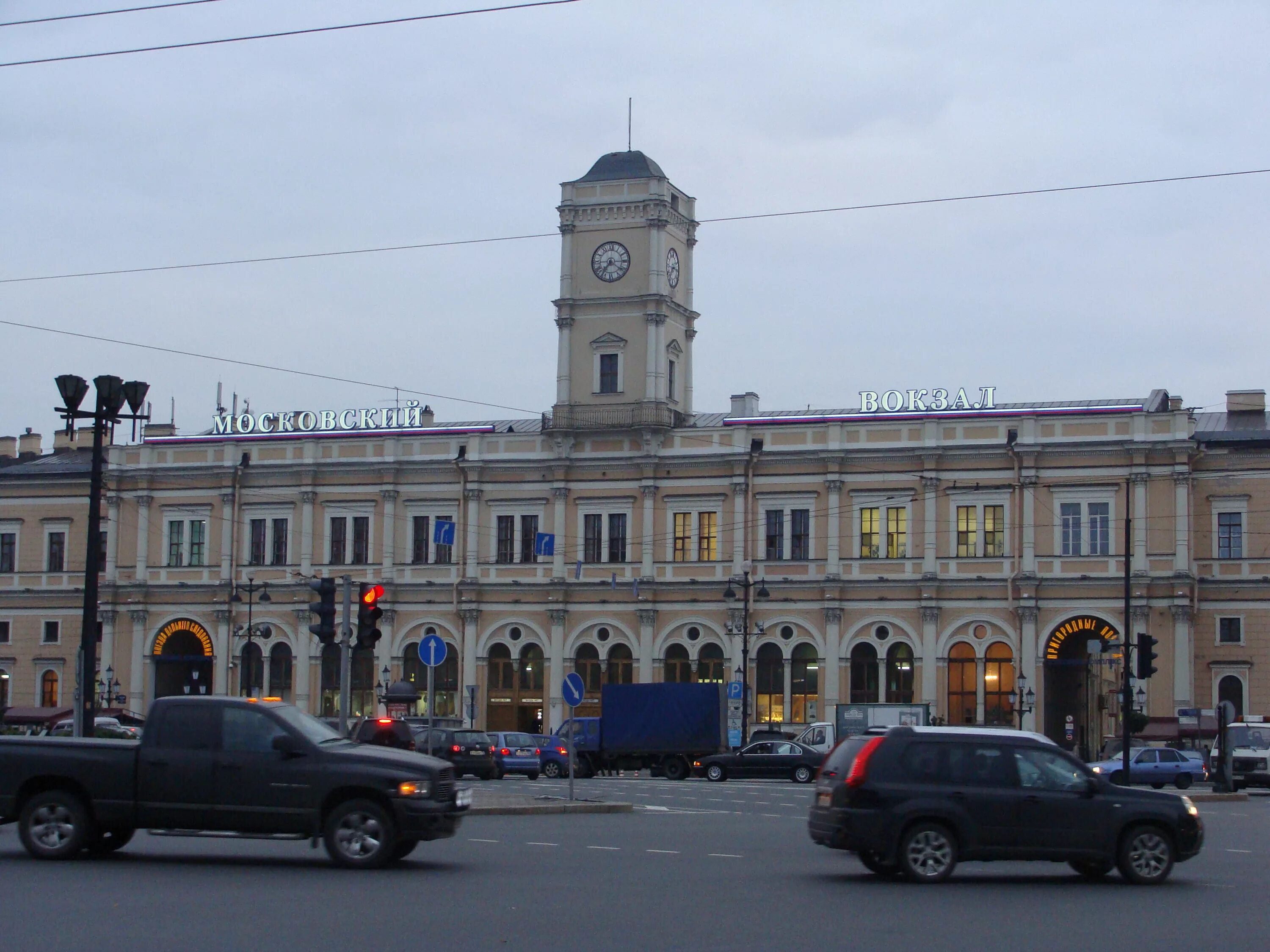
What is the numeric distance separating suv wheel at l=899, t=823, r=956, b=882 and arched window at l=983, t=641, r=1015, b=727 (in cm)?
5117

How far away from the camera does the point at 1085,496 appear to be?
69.4 meters

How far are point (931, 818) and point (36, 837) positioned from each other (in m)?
9.82

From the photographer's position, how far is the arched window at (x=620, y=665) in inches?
2950

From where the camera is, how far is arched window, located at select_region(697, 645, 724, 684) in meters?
73.6

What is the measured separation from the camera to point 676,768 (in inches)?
2253

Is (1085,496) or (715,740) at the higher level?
(1085,496)

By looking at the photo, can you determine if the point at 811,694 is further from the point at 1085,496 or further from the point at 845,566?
the point at 1085,496

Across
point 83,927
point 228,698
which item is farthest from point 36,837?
point 83,927

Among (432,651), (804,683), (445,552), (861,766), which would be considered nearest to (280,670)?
(445,552)

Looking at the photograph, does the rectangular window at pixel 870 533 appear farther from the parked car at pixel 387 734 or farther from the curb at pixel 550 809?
the curb at pixel 550 809

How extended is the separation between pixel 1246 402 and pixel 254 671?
151 ft

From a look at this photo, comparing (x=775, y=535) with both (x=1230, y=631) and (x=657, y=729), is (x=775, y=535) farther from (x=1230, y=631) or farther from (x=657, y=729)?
(x=1230, y=631)

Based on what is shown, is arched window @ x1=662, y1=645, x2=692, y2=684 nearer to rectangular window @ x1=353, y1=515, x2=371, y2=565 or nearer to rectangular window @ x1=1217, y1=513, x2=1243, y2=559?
rectangular window @ x1=353, y1=515, x2=371, y2=565

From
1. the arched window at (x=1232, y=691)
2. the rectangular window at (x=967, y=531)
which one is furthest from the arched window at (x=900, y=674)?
the arched window at (x=1232, y=691)
